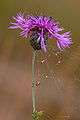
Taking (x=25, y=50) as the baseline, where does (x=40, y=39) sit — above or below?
below

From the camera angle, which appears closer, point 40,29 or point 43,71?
point 40,29

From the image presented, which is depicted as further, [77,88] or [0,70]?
[0,70]

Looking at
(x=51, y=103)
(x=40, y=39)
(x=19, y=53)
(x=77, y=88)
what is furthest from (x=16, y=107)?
(x=40, y=39)

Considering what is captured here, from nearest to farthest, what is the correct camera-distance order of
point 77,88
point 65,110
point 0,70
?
1. point 65,110
2. point 77,88
3. point 0,70

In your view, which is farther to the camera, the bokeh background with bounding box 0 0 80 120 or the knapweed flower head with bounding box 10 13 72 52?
the bokeh background with bounding box 0 0 80 120

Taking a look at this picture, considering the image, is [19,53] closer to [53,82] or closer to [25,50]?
[25,50]

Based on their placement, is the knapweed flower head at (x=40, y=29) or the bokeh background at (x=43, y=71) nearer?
the knapweed flower head at (x=40, y=29)

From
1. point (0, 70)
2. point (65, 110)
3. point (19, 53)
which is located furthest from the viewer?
point (19, 53)

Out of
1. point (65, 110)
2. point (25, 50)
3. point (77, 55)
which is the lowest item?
point (65, 110)
